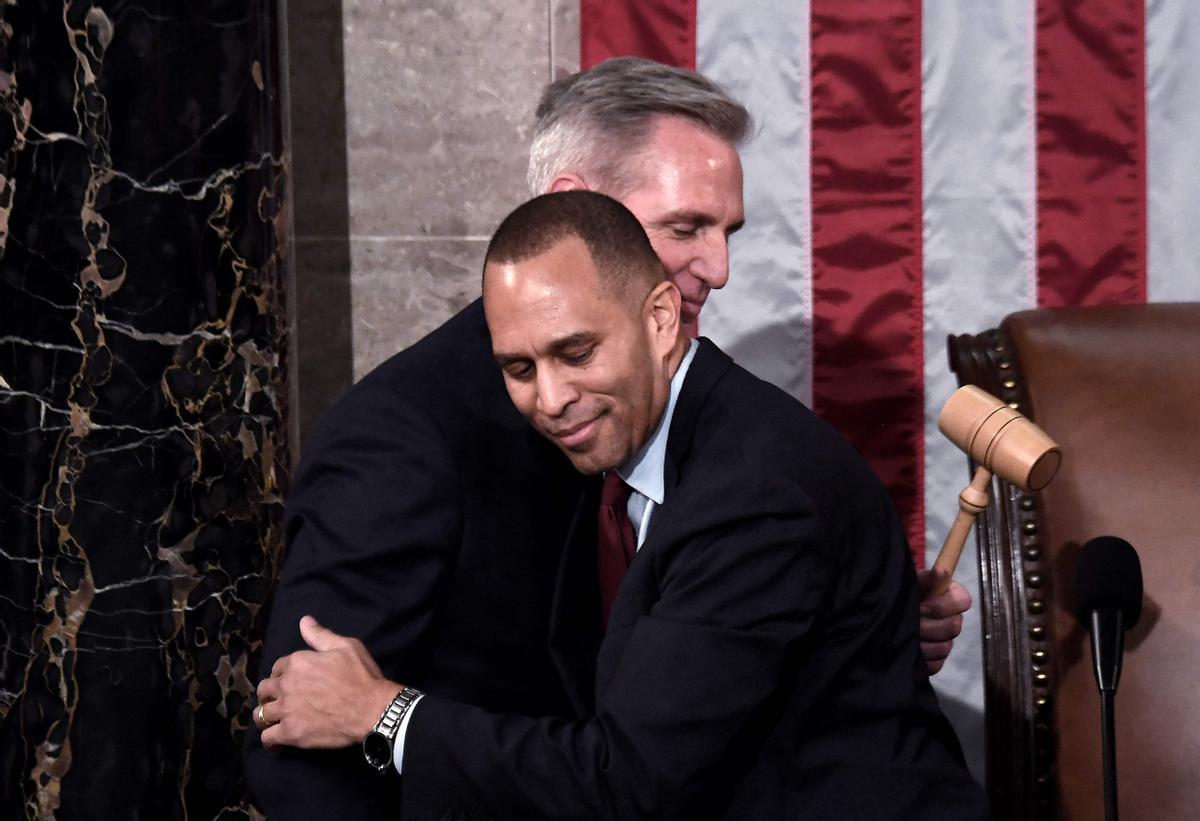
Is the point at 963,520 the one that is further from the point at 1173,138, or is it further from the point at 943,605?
the point at 1173,138

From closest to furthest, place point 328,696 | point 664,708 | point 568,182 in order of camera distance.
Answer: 1. point 664,708
2. point 328,696
3. point 568,182

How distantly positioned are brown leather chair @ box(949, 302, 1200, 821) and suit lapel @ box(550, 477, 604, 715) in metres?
0.81

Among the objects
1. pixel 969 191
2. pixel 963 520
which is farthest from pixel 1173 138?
pixel 963 520

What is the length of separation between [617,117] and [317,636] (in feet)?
3.36

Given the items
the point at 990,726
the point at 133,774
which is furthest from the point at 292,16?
the point at 990,726

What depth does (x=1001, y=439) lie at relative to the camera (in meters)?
2.14

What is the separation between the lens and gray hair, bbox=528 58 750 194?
2.37m

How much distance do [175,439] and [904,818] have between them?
1.42 metres

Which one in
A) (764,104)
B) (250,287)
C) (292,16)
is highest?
(292,16)

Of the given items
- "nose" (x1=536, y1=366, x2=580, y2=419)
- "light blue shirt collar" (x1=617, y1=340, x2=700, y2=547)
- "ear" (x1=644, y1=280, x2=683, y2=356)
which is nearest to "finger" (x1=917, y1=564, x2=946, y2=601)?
"light blue shirt collar" (x1=617, y1=340, x2=700, y2=547)

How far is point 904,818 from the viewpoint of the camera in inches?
71.6

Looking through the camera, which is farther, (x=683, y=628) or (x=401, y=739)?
(x=401, y=739)

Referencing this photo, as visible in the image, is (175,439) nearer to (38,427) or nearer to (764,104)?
(38,427)

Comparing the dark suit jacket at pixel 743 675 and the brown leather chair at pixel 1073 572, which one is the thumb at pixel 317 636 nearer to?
the dark suit jacket at pixel 743 675
